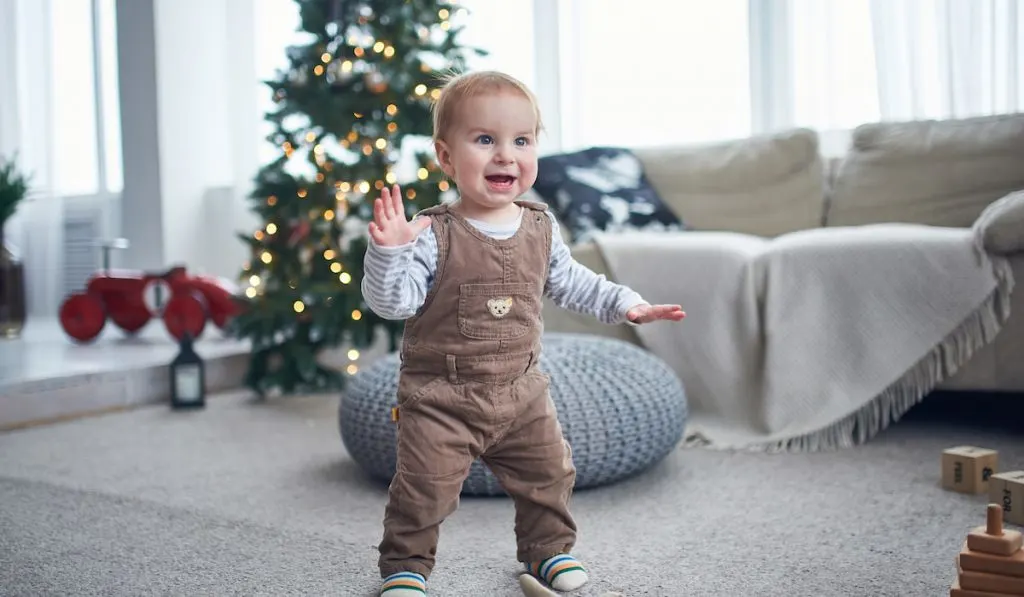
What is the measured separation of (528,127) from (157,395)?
2.28 meters

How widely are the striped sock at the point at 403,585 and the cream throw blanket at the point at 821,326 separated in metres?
1.13

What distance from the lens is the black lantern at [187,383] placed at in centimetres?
286

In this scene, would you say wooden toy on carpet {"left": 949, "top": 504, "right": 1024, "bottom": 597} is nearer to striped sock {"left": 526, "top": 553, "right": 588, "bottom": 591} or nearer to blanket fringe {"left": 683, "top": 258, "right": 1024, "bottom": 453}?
striped sock {"left": 526, "top": 553, "right": 588, "bottom": 591}

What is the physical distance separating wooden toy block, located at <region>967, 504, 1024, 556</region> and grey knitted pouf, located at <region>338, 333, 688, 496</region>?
2.45ft

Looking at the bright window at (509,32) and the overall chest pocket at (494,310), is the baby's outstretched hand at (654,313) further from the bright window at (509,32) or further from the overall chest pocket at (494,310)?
the bright window at (509,32)

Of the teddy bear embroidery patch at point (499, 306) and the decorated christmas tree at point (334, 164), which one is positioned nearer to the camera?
the teddy bear embroidery patch at point (499, 306)

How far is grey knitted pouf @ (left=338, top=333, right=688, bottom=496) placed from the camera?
5.67 ft

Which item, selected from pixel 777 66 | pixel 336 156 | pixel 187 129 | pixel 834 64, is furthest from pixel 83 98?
pixel 834 64

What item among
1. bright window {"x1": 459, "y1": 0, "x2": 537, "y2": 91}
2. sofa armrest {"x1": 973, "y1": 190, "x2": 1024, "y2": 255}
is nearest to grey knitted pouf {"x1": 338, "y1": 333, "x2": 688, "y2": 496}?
sofa armrest {"x1": 973, "y1": 190, "x2": 1024, "y2": 255}

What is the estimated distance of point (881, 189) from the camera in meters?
2.81

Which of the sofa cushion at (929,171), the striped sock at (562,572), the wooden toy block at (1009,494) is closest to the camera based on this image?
the striped sock at (562,572)

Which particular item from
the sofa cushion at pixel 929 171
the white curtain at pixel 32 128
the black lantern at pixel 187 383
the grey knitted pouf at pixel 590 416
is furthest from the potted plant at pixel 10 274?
the sofa cushion at pixel 929 171

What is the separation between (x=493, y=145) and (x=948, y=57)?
245cm

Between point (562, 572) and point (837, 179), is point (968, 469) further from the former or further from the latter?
point (837, 179)
